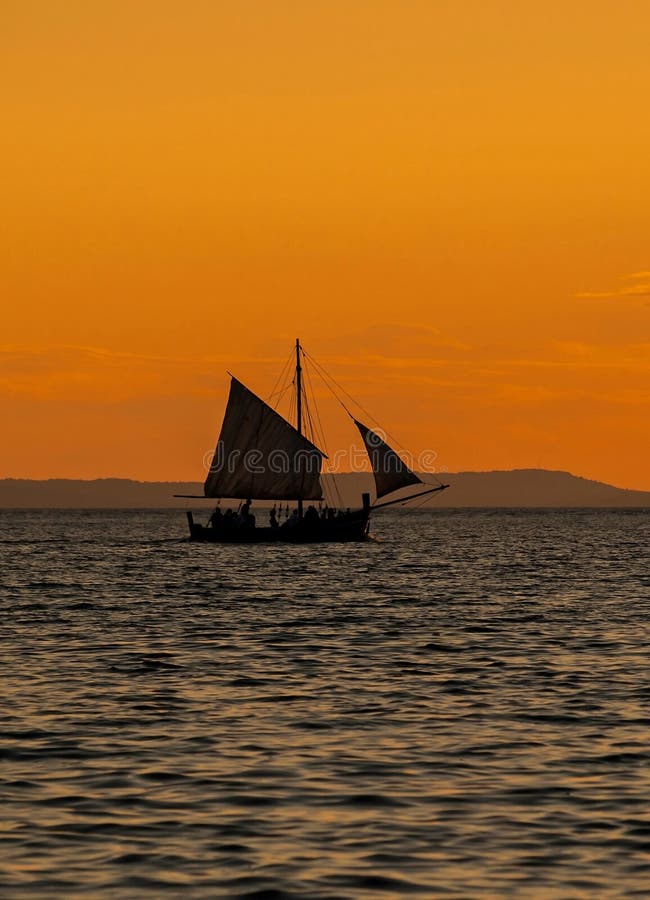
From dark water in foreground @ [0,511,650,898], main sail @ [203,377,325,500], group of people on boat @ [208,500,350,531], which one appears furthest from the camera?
group of people on boat @ [208,500,350,531]

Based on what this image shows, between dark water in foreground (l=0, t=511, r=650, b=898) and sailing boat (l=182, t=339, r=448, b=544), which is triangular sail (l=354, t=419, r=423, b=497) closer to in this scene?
sailing boat (l=182, t=339, r=448, b=544)

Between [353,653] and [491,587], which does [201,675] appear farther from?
[491,587]

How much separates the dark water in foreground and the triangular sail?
218 ft

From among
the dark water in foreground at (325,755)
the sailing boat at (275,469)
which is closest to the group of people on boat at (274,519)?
the sailing boat at (275,469)

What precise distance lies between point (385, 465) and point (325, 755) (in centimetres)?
9532

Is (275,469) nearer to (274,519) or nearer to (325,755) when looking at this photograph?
(274,519)

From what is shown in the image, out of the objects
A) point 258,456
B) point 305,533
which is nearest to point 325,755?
point 258,456

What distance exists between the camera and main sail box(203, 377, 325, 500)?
376ft

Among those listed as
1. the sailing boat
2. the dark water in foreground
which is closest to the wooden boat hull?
the sailing boat

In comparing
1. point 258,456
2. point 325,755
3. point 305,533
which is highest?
point 258,456

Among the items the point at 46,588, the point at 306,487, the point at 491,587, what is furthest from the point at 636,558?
the point at 46,588

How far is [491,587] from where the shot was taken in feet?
229

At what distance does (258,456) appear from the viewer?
11569cm

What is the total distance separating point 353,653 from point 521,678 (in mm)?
6364
